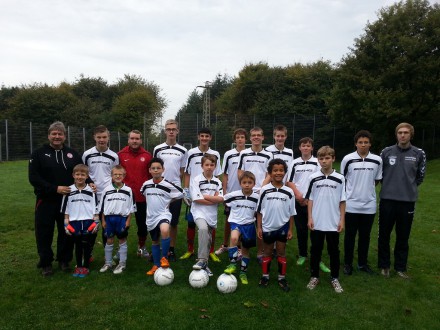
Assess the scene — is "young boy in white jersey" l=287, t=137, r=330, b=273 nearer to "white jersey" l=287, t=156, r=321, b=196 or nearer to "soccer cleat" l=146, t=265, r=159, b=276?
"white jersey" l=287, t=156, r=321, b=196

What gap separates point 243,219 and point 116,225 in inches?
67.5

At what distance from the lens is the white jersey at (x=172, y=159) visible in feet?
18.0

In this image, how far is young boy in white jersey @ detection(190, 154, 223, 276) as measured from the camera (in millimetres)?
4930

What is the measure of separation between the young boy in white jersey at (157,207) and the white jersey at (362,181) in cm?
248

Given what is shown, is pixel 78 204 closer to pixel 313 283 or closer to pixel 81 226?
pixel 81 226

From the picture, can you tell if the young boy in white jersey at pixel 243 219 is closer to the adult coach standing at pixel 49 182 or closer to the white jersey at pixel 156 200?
the white jersey at pixel 156 200

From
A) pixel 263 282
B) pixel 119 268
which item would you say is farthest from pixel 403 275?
pixel 119 268

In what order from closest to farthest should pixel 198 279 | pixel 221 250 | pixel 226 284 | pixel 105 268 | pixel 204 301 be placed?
pixel 204 301 < pixel 226 284 < pixel 198 279 < pixel 105 268 < pixel 221 250

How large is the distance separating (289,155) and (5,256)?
15.1 ft

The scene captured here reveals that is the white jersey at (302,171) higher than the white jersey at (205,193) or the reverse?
higher

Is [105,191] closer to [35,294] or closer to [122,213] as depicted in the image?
[122,213]

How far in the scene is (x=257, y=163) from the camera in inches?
213

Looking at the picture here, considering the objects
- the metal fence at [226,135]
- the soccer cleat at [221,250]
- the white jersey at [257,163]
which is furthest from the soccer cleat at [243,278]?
the metal fence at [226,135]

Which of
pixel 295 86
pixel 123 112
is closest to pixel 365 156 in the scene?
pixel 295 86
